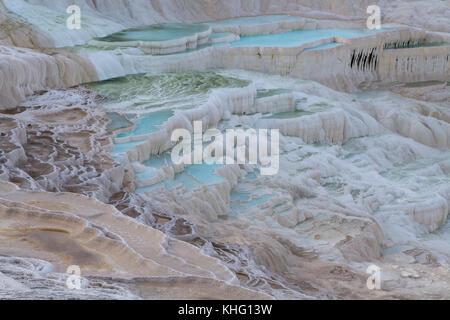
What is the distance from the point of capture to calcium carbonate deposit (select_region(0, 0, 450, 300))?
4992 mm

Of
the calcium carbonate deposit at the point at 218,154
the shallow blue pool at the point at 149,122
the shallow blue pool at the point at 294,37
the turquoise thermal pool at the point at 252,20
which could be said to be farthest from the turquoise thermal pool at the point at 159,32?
the shallow blue pool at the point at 149,122

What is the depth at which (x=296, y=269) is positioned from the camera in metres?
7.27

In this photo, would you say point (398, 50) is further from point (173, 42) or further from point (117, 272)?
point (117, 272)

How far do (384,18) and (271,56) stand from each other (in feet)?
20.1

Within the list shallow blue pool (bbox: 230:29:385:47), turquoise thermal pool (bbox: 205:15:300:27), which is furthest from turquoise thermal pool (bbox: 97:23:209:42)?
shallow blue pool (bbox: 230:29:385:47)

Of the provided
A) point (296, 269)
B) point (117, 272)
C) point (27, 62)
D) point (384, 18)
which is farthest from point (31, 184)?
point (384, 18)

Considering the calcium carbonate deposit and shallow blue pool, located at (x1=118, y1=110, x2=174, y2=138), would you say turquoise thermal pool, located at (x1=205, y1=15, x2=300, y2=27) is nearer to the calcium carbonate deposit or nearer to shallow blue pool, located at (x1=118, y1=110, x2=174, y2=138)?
the calcium carbonate deposit

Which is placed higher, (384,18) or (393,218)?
(384,18)

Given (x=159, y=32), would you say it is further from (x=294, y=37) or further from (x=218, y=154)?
(x=218, y=154)

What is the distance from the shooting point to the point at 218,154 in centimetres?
991

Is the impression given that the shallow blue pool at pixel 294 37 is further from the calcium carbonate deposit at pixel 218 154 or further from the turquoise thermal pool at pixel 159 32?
the turquoise thermal pool at pixel 159 32

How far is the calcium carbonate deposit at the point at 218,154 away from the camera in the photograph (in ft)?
16.4

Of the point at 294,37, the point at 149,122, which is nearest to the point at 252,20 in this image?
the point at 294,37

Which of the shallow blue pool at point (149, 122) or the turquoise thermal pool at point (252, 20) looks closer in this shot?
the shallow blue pool at point (149, 122)
